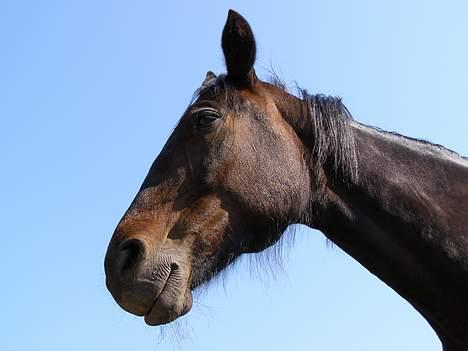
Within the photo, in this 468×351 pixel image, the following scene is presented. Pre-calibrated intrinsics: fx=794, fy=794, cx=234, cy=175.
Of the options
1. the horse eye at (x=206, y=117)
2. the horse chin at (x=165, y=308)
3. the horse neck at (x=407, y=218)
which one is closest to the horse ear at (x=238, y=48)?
the horse eye at (x=206, y=117)

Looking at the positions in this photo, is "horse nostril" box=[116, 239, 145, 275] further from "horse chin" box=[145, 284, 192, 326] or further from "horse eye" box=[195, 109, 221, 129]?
"horse eye" box=[195, 109, 221, 129]

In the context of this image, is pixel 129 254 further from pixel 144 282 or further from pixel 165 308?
pixel 165 308

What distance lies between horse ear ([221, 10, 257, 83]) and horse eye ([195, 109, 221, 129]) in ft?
1.52

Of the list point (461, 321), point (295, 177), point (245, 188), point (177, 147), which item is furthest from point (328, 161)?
point (461, 321)

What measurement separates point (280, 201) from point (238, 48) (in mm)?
1284

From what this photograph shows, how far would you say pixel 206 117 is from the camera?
5.83m

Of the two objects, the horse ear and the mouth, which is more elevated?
the horse ear

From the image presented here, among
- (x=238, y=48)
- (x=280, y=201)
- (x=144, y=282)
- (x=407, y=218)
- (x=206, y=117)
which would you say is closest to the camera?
(x=144, y=282)

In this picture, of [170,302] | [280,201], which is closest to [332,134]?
[280,201]

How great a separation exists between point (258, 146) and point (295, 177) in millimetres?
348

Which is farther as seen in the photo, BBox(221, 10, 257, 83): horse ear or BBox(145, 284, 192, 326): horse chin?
BBox(221, 10, 257, 83): horse ear

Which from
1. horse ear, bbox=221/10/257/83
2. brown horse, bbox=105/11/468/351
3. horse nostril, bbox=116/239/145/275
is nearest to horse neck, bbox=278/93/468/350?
brown horse, bbox=105/11/468/351

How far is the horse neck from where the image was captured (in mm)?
5297

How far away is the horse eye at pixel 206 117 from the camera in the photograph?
5801 mm
